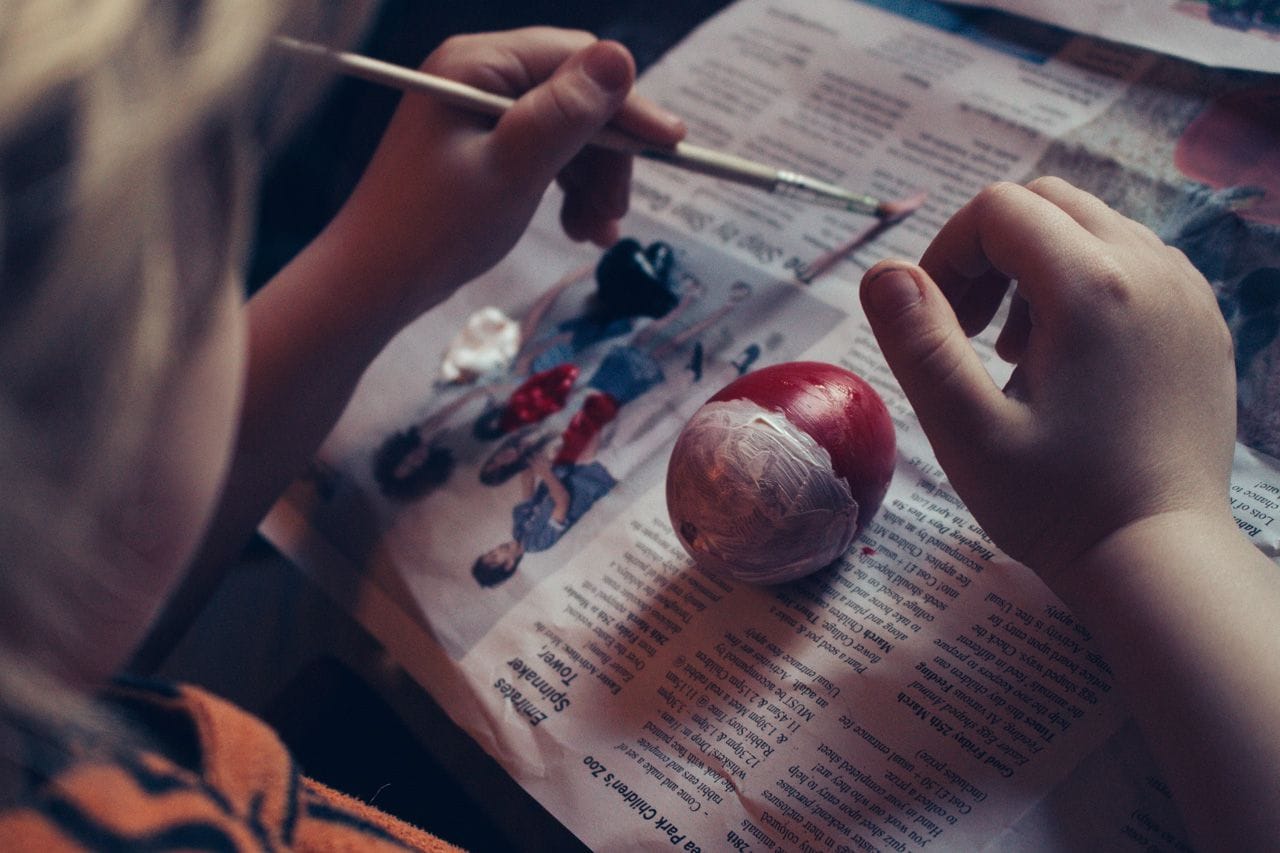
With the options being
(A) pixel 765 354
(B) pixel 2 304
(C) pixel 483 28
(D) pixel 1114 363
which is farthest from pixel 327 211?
(D) pixel 1114 363

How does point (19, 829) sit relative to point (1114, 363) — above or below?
below

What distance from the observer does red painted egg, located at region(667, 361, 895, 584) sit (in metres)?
0.46

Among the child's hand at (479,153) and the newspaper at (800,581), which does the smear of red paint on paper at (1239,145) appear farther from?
the child's hand at (479,153)

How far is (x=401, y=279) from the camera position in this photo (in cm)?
58

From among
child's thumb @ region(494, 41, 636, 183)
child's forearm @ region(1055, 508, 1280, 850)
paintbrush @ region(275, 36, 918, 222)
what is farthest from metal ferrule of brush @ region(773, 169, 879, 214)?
child's forearm @ region(1055, 508, 1280, 850)

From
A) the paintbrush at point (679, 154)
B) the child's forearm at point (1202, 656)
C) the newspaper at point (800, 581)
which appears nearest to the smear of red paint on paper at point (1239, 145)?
the newspaper at point (800, 581)

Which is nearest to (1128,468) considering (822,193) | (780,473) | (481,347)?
(780,473)

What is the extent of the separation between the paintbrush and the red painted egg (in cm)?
18

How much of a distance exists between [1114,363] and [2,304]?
410mm

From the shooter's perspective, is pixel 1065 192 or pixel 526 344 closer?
pixel 1065 192

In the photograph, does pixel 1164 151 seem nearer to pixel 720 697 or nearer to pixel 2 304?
pixel 720 697

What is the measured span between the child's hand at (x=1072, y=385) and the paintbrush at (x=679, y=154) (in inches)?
8.5

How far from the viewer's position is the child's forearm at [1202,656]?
354mm

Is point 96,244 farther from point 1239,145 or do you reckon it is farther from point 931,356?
point 1239,145
